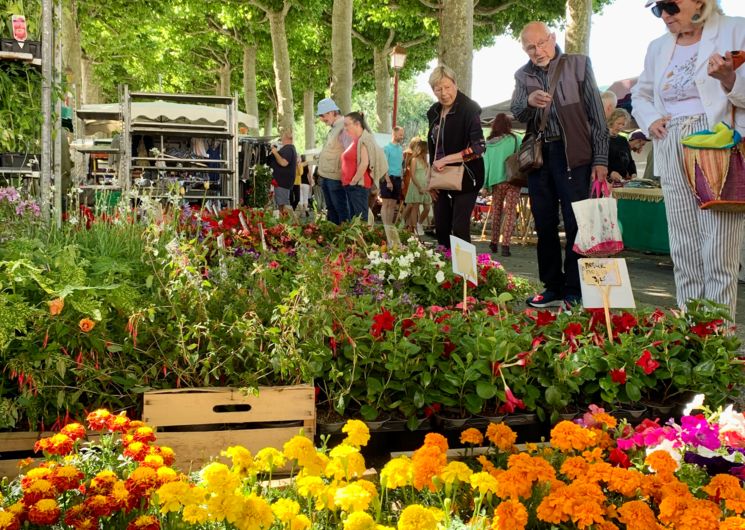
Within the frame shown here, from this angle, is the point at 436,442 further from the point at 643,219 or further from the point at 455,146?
the point at 643,219

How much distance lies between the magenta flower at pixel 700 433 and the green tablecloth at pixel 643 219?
287 inches

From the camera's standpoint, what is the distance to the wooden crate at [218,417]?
103 inches

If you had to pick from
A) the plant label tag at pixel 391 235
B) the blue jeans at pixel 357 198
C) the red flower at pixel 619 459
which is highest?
the blue jeans at pixel 357 198

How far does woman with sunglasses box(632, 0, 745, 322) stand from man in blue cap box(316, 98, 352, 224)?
4808mm

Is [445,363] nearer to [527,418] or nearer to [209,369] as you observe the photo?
[527,418]

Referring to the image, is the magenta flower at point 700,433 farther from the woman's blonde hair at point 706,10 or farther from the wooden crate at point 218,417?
the woman's blonde hair at point 706,10

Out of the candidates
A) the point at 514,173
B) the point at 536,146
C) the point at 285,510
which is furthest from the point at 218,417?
the point at 514,173

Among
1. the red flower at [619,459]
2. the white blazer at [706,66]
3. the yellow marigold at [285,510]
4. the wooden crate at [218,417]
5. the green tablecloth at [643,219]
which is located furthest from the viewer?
the green tablecloth at [643,219]

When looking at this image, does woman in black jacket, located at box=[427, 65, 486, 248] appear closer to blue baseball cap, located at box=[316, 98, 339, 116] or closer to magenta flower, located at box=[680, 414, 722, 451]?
blue baseball cap, located at box=[316, 98, 339, 116]

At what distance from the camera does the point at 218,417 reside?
8.74 feet

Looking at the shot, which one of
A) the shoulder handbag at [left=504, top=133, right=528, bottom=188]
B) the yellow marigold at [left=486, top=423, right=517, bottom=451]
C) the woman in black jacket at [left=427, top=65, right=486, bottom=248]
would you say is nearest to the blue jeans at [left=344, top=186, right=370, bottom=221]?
the shoulder handbag at [left=504, top=133, right=528, bottom=188]

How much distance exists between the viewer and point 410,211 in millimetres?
12141

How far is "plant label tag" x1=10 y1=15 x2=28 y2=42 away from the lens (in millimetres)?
5992

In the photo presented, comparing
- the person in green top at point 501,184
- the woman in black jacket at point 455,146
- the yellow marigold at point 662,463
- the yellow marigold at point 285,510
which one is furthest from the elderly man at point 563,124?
the person in green top at point 501,184
